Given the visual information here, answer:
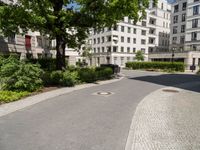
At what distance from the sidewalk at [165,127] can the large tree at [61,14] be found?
8.04 metres

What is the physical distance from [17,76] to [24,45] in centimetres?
1732

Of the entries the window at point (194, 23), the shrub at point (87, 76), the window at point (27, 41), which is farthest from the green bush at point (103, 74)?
the window at point (194, 23)

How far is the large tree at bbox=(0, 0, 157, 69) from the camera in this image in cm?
1326

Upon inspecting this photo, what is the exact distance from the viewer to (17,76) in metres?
11.2

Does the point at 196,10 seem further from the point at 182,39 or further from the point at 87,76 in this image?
the point at 87,76

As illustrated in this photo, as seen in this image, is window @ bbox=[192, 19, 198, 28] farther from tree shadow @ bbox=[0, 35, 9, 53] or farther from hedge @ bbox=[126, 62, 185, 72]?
tree shadow @ bbox=[0, 35, 9, 53]

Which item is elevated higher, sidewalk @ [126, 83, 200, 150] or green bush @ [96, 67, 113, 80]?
green bush @ [96, 67, 113, 80]

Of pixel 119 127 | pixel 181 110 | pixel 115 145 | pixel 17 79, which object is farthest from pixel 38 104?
pixel 181 110

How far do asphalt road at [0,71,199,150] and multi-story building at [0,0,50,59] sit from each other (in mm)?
14272

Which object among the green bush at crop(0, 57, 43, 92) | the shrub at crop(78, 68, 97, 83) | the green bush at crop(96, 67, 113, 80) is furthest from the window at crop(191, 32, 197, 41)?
the green bush at crop(0, 57, 43, 92)

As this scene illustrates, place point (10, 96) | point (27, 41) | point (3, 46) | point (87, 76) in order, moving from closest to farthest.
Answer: point (10, 96), point (87, 76), point (3, 46), point (27, 41)

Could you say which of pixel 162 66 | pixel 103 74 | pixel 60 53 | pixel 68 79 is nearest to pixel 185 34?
pixel 162 66

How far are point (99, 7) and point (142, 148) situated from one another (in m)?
11.8

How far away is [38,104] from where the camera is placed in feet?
30.2
